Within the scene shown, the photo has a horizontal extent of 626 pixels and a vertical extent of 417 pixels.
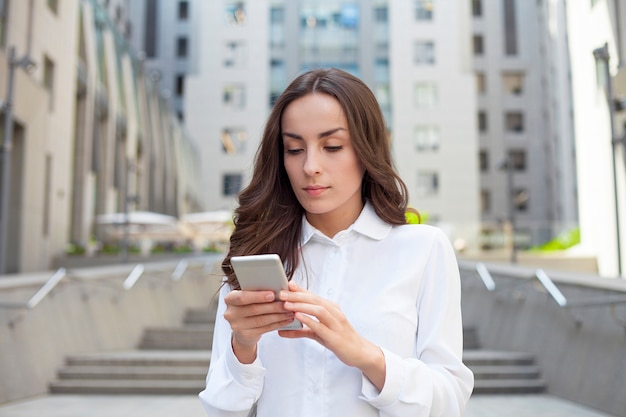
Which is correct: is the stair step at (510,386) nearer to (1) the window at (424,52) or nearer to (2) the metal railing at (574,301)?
(2) the metal railing at (574,301)

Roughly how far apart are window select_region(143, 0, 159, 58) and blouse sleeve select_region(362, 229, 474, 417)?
6426cm

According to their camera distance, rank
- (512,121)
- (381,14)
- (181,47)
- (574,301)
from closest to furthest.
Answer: (574,301)
(381,14)
(512,121)
(181,47)

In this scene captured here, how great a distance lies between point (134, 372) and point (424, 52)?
43686 mm

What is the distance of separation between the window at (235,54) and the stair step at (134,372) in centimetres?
4258

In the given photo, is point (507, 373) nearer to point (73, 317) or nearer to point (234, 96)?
point (73, 317)

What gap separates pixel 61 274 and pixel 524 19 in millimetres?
56996

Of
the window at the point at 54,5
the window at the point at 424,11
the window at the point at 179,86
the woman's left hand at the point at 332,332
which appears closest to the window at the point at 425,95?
the window at the point at 424,11

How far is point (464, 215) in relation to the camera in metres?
47.9

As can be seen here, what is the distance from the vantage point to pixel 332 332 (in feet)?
6.16

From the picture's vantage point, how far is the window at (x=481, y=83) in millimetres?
59719

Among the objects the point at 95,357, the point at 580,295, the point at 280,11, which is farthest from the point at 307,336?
the point at 280,11

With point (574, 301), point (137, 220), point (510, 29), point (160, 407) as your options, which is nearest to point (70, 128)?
point (137, 220)

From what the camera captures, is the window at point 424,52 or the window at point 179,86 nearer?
the window at point 424,52

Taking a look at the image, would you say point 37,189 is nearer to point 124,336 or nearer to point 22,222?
point 22,222
